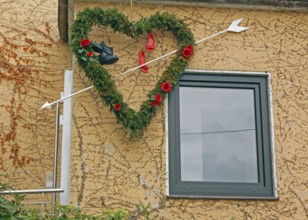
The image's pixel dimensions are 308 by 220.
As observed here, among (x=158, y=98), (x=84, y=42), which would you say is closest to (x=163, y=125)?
(x=158, y=98)

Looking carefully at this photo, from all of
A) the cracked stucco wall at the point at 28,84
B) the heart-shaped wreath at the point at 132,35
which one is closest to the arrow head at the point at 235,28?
the heart-shaped wreath at the point at 132,35

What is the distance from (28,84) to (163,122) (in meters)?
A: 2.58

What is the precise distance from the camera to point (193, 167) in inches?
263

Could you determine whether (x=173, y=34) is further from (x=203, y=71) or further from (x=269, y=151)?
(x=269, y=151)

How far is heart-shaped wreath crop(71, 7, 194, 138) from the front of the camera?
657cm

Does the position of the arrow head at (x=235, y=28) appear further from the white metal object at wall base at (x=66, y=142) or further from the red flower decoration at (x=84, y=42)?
the white metal object at wall base at (x=66, y=142)

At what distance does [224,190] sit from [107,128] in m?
1.29

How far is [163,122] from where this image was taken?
672 centimetres

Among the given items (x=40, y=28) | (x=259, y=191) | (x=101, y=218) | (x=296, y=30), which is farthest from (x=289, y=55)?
(x=40, y=28)

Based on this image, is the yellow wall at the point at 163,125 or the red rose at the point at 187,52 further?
the red rose at the point at 187,52

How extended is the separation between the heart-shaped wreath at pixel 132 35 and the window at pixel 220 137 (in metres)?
0.18

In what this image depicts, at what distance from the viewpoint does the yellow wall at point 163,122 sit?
21.3ft

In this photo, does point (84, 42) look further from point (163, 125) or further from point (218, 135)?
point (218, 135)

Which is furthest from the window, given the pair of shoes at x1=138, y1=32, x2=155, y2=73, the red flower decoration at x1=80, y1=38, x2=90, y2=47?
the red flower decoration at x1=80, y1=38, x2=90, y2=47
